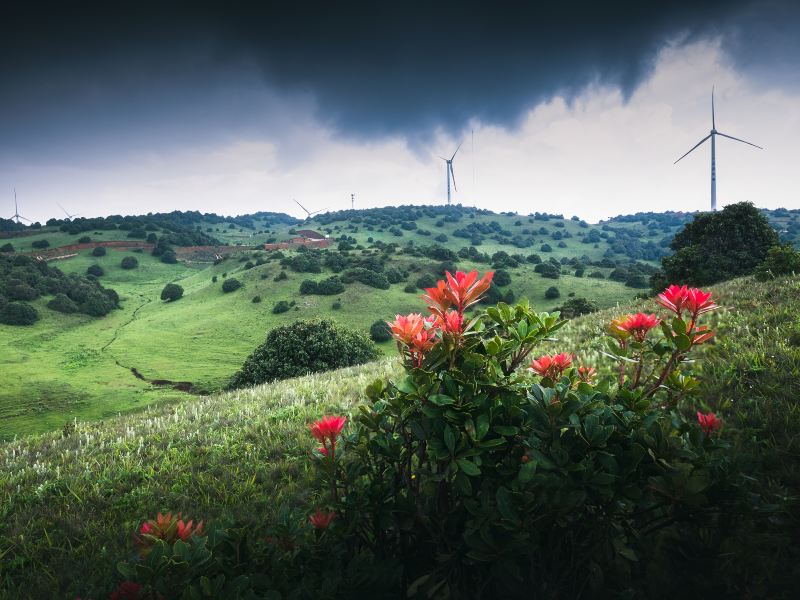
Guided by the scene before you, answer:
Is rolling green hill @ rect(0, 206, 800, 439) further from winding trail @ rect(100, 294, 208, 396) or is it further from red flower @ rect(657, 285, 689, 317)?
red flower @ rect(657, 285, 689, 317)

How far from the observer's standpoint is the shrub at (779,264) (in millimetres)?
12169

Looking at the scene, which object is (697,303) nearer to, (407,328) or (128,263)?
(407,328)

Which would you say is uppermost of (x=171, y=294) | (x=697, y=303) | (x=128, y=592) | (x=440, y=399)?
(x=697, y=303)

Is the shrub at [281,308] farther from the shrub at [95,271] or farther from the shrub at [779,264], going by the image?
the shrub at [95,271]

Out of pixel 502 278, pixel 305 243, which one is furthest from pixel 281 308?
pixel 305 243

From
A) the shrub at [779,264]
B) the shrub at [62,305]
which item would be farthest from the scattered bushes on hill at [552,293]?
the shrub at [62,305]

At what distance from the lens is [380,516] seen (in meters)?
2.41

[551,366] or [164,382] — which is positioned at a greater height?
[551,366]

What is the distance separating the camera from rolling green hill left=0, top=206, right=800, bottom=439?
2980cm

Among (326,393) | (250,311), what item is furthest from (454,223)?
(326,393)

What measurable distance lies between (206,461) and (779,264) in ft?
55.7

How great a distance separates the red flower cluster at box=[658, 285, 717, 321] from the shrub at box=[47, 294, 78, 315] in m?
80.4

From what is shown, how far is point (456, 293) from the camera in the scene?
226 centimetres

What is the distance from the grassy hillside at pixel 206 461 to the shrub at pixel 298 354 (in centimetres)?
1218
